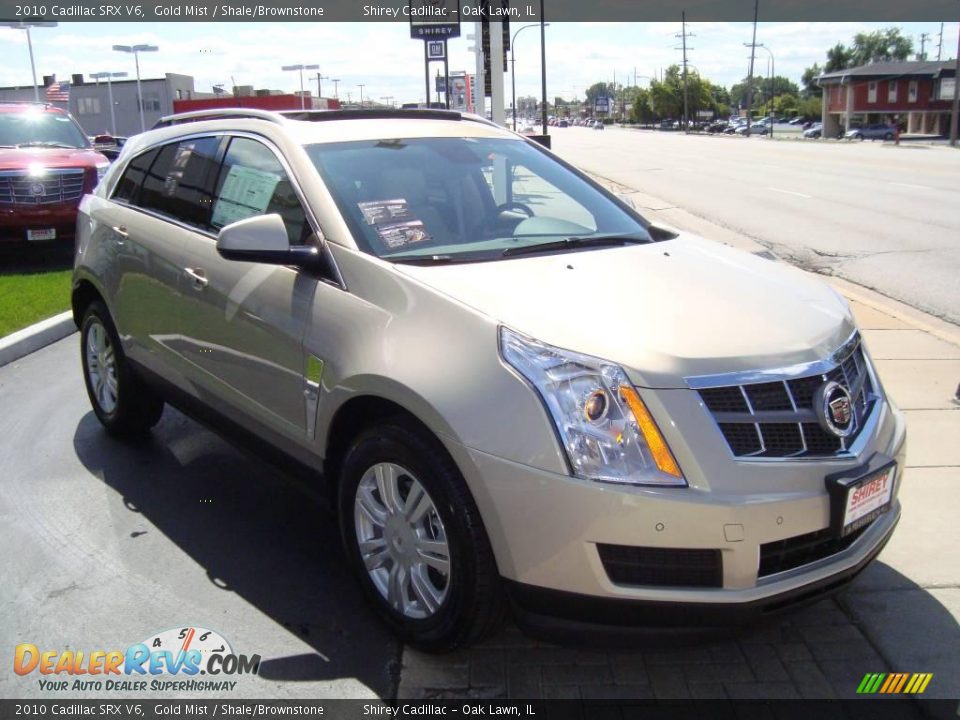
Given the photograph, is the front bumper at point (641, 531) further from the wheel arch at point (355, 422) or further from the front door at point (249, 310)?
the front door at point (249, 310)

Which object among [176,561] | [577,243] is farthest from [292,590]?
[577,243]

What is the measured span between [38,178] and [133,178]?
7.16m

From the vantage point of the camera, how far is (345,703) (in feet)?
9.66

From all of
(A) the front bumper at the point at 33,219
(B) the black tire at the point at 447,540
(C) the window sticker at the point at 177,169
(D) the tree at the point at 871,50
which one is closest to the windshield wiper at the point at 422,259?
(B) the black tire at the point at 447,540

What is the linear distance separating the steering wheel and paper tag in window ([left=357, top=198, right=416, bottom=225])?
503mm

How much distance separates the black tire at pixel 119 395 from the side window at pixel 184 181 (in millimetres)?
803

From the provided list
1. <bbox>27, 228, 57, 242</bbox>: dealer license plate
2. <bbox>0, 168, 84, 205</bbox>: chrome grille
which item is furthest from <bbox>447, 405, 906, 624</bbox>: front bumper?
<bbox>0, 168, 84, 205</bbox>: chrome grille

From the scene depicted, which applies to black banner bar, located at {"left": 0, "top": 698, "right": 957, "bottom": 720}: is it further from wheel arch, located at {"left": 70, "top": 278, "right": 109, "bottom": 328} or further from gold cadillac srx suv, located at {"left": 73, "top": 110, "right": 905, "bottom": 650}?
wheel arch, located at {"left": 70, "top": 278, "right": 109, "bottom": 328}

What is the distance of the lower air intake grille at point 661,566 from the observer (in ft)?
8.53

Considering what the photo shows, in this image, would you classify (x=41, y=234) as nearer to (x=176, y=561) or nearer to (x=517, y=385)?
(x=176, y=561)

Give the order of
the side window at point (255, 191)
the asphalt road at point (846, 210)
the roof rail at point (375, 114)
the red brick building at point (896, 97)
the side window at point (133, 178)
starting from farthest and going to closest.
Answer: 1. the red brick building at point (896, 97)
2. the asphalt road at point (846, 210)
3. the side window at point (133, 178)
4. the roof rail at point (375, 114)
5. the side window at point (255, 191)

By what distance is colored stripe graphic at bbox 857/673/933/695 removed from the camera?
2949 millimetres

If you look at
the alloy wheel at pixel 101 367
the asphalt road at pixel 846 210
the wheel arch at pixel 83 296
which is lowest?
the asphalt road at pixel 846 210

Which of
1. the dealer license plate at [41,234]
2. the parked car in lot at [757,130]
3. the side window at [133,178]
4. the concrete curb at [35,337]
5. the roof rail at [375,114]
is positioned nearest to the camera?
the roof rail at [375,114]
